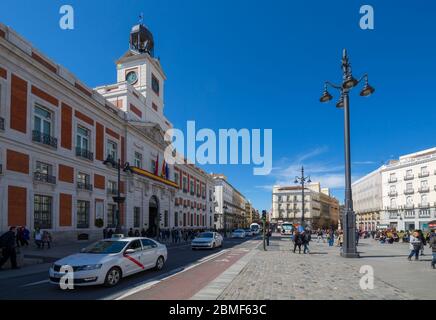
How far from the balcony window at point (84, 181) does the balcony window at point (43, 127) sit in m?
4.25

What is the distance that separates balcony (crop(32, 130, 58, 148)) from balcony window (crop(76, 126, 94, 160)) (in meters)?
3.15

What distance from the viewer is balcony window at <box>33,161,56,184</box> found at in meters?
22.6

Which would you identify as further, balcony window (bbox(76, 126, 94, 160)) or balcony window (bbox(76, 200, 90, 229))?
balcony window (bbox(76, 126, 94, 160))

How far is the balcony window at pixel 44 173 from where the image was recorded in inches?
888

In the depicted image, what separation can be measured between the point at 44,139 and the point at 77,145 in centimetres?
465

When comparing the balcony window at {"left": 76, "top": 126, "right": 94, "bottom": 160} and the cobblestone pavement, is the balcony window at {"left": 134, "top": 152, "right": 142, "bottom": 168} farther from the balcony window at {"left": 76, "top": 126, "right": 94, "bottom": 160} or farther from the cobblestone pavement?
the cobblestone pavement

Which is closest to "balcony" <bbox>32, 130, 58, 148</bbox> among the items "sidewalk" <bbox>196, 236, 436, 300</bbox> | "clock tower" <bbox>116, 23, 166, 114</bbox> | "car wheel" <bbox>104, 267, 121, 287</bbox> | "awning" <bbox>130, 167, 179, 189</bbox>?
"awning" <bbox>130, 167, 179, 189</bbox>

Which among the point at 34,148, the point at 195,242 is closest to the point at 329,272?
the point at 195,242

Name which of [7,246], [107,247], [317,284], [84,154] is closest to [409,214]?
[84,154]

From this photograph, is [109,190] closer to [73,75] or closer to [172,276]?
[73,75]

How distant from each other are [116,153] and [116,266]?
2579 cm

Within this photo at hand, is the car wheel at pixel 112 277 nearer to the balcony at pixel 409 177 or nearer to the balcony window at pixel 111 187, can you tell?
the balcony window at pixel 111 187

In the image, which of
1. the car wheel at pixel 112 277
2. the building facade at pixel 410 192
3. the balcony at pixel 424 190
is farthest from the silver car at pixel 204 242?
the balcony at pixel 424 190

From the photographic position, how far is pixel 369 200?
83.6m
